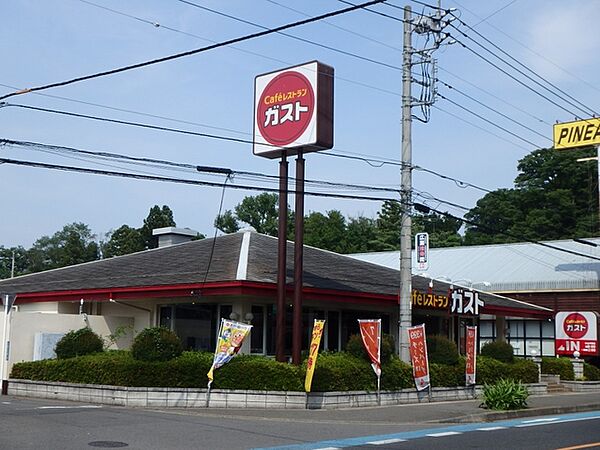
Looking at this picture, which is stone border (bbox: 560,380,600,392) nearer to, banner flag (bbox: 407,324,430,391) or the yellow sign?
banner flag (bbox: 407,324,430,391)

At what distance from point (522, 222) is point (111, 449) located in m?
62.1

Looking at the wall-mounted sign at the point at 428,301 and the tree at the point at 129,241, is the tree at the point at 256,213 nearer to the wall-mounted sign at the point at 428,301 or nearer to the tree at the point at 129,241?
the tree at the point at 129,241

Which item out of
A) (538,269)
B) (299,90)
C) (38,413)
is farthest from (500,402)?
(538,269)

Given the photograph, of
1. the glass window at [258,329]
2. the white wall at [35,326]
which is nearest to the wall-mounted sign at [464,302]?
the glass window at [258,329]

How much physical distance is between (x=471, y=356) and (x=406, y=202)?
5312 millimetres

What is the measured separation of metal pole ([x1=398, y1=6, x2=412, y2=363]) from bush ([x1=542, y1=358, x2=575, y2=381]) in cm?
1069

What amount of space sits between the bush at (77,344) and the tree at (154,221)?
5033 cm

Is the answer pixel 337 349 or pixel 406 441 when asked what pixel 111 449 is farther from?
pixel 337 349

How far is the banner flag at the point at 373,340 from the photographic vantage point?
20.9m

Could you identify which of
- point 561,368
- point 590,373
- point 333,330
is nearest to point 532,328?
point 590,373

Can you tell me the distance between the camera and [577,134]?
134ft

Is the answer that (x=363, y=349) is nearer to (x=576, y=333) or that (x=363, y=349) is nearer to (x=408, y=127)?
(x=408, y=127)

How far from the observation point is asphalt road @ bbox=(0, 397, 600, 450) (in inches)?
508

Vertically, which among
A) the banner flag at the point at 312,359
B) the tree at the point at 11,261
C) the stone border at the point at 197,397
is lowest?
the stone border at the point at 197,397
